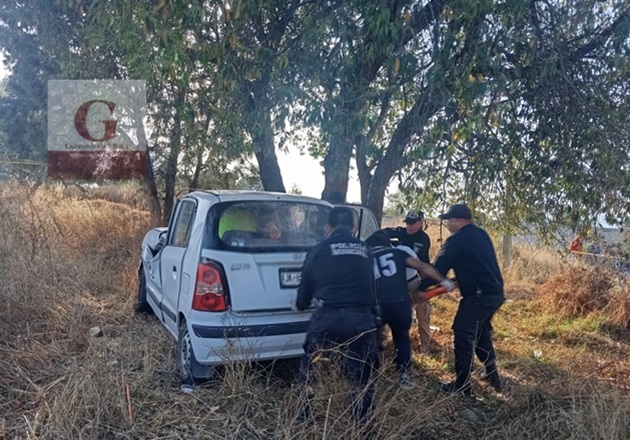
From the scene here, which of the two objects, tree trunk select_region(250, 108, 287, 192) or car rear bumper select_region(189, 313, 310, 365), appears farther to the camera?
tree trunk select_region(250, 108, 287, 192)

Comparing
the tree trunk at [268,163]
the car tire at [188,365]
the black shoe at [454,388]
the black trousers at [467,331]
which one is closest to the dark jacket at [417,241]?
the black trousers at [467,331]

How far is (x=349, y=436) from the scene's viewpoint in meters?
2.96

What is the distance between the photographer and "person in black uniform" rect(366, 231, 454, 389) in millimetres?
4000

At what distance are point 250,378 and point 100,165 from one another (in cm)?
992

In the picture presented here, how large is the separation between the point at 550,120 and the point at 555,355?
103 inches

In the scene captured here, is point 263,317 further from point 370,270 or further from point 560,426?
point 560,426

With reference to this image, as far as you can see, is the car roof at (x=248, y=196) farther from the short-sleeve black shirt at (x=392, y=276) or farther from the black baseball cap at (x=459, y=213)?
the black baseball cap at (x=459, y=213)

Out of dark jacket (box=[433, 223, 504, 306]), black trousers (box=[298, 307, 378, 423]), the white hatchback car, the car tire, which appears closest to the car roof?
the white hatchback car

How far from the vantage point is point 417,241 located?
17.6 ft

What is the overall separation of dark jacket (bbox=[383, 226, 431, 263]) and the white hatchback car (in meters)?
1.44

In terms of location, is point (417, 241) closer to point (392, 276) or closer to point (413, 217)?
point (413, 217)

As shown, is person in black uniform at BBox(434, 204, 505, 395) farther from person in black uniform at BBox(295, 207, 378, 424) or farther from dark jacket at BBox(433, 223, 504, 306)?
person in black uniform at BBox(295, 207, 378, 424)

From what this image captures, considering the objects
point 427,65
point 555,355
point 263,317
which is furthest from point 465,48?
point 555,355

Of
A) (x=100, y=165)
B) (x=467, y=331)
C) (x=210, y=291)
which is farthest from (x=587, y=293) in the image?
(x=100, y=165)
